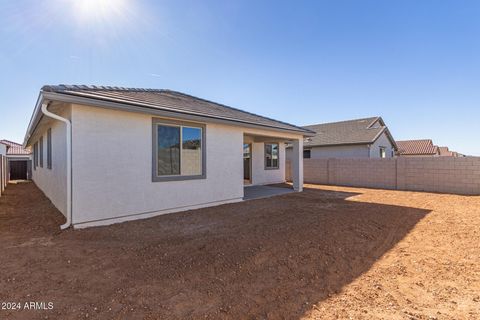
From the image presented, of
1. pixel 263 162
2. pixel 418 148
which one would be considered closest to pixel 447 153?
pixel 418 148

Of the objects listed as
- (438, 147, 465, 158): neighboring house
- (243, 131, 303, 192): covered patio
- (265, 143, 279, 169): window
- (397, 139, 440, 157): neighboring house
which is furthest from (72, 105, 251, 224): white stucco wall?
(438, 147, 465, 158): neighboring house

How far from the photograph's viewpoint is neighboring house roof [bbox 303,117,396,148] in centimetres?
2019

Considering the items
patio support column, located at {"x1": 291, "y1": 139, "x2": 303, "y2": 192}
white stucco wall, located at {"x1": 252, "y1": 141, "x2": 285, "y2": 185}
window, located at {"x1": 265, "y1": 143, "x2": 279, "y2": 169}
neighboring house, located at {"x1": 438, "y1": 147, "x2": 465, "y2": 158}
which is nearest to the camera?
patio support column, located at {"x1": 291, "y1": 139, "x2": 303, "y2": 192}

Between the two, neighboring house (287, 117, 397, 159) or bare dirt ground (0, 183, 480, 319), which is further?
neighboring house (287, 117, 397, 159)

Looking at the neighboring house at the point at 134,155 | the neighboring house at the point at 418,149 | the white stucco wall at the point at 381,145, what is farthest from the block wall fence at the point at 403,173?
the neighboring house at the point at 418,149

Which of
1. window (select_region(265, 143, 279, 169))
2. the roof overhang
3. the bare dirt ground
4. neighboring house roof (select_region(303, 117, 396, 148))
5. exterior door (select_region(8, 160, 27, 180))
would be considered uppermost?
neighboring house roof (select_region(303, 117, 396, 148))

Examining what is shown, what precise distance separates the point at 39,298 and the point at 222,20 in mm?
9485

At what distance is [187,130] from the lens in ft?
23.5

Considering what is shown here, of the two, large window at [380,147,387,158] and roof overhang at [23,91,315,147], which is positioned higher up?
roof overhang at [23,91,315,147]

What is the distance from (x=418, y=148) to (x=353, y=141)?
16.8 metres

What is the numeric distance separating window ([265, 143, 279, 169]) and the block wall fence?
2.99 meters

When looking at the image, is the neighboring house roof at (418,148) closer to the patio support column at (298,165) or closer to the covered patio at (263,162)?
the covered patio at (263,162)

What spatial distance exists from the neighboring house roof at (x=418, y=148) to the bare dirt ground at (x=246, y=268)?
28.2 m

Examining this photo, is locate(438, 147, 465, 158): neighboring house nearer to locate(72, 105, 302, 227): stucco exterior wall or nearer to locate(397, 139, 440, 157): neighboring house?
locate(397, 139, 440, 157): neighboring house
